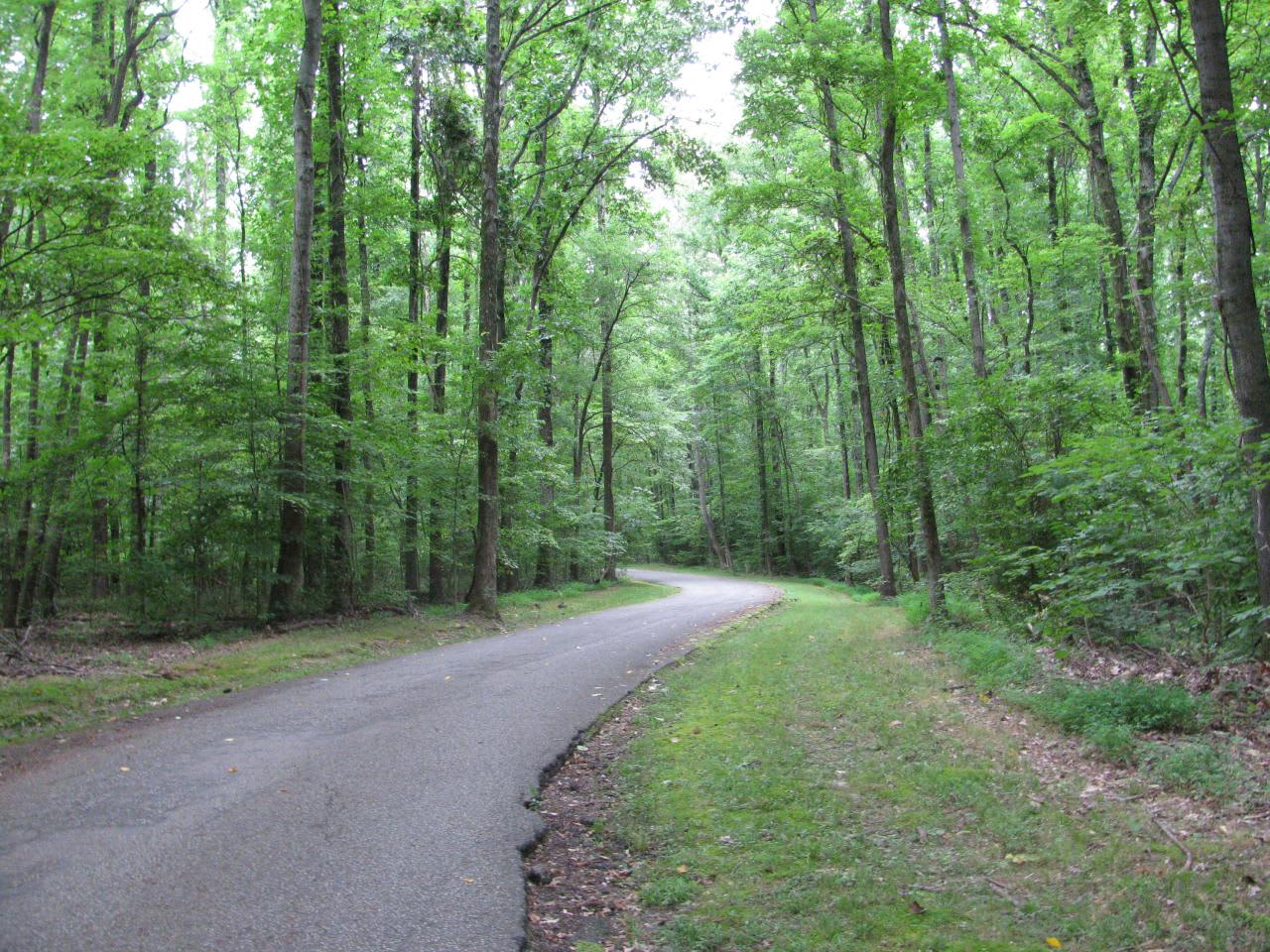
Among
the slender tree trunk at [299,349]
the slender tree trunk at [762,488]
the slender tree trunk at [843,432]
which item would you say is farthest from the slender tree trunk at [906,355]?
the slender tree trunk at [762,488]

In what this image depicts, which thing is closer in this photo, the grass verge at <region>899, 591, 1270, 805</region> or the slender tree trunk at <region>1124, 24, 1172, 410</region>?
the grass verge at <region>899, 591, 1270, 805</region>

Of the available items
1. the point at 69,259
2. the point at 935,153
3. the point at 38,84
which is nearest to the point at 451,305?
the point at 38,84

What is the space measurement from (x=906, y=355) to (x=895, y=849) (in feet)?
34.6

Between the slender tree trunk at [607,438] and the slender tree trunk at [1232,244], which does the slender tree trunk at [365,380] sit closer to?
the slender tree trunk at [607,438]

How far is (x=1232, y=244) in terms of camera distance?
6.25 m

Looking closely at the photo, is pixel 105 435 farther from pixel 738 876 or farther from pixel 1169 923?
pixel 1169 923

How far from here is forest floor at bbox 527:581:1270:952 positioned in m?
3.49

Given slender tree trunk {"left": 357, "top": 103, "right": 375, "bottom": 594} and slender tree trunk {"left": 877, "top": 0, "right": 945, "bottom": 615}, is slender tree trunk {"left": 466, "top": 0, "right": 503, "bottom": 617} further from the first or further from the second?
slender tree trunk {"left": 877, "top": 0, "right": 945, "bottom": 615}

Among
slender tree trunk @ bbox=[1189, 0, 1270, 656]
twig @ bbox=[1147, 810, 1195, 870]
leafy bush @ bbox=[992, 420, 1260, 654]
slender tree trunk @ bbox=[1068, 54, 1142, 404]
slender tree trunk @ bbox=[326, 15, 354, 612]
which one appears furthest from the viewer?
slender tree trunk @ bbox=[1068, 54, 1142, 404]

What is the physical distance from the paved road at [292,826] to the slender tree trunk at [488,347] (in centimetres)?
672

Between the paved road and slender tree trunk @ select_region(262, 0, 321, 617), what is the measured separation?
4465mm

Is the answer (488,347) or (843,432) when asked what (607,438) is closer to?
(488,347)

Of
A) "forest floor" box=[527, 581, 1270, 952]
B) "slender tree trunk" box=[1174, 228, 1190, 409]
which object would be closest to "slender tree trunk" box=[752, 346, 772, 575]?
"slender tree trunk" box=[1174, 228, 1190, 409]

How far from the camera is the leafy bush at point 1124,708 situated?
5.75 meters
